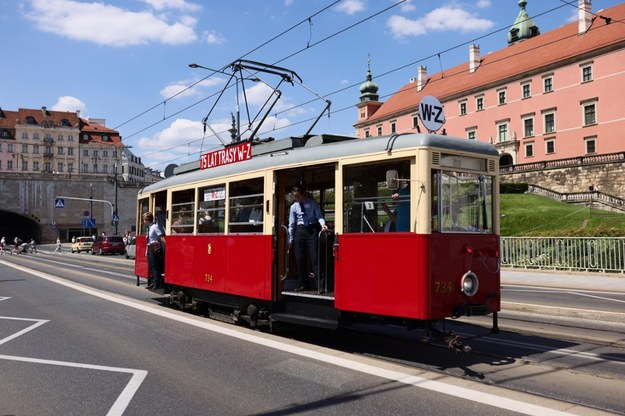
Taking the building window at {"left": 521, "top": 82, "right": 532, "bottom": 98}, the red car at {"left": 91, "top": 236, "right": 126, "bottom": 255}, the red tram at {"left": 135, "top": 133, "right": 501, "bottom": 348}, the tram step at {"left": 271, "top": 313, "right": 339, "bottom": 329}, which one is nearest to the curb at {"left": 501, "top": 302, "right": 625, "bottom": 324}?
the red tram at {"left": 135, "top": 133, "right": 501, "bottom": 348}

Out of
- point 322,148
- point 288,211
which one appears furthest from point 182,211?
point 322,148

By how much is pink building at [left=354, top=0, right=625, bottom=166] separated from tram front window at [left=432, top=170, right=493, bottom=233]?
145 feet

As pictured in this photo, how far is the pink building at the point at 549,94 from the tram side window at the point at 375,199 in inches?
1754

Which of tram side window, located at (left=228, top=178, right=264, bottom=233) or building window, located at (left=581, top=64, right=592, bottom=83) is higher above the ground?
building window, located at (left=581, top=64, right=592, bottom=83)

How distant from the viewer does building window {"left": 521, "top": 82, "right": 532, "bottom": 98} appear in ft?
201

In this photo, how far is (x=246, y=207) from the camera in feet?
29.3

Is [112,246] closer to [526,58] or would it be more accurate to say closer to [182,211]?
[182,211]

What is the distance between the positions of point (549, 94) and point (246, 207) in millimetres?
57385

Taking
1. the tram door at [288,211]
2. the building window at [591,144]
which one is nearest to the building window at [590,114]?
the building window at [591,144]

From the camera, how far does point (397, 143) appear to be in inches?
266

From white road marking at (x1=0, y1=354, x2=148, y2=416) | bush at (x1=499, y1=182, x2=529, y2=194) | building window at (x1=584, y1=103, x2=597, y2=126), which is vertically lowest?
white road marking at (x1=0, y1=354, x2=148, y2=416)

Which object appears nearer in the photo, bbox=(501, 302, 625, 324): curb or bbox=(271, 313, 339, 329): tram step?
bbox=(271, 313, 339, 329): tram step

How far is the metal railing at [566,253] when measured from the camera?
20.2 meters

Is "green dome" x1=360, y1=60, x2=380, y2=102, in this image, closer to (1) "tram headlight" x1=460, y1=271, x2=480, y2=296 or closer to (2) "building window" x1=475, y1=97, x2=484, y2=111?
(2) "building window" x1=475, y1=97, x2=484, y2=111
